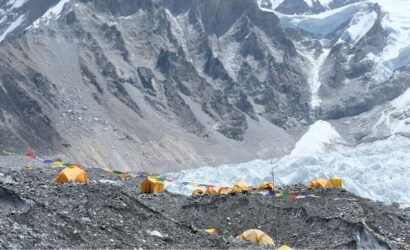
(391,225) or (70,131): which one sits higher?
(391,225)

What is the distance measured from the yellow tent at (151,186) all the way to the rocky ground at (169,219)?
1.20 m

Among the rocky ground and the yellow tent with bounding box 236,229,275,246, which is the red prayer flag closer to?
the rocky ground

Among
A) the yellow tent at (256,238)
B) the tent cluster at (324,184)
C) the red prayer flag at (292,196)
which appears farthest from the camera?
the tent cluster at (324,184)

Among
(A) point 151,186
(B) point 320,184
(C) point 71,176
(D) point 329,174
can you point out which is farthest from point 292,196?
(D) point 329,174

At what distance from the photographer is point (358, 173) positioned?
6058 inches

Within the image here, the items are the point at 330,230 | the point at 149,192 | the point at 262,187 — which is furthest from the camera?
the point at 262,187

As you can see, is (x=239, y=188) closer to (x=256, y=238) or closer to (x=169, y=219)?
(x=256, y=238)

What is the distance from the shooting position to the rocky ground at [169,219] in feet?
85.6

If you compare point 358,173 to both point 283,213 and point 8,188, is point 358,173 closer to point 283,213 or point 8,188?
point 283,213

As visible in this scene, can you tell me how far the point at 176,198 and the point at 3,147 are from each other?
403 feet

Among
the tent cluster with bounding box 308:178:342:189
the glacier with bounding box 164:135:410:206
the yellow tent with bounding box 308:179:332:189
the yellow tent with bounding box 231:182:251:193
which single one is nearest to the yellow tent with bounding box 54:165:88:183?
the yellow tent with bounding box 231:182:251:193

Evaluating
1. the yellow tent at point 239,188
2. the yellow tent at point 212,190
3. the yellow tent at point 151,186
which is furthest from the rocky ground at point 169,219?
the yellow tent at point 212,190

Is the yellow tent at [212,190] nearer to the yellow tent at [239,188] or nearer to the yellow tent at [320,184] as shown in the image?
the yellow tent at [239,188]

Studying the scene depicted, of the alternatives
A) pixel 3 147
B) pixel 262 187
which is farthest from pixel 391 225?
pixel 3 147
